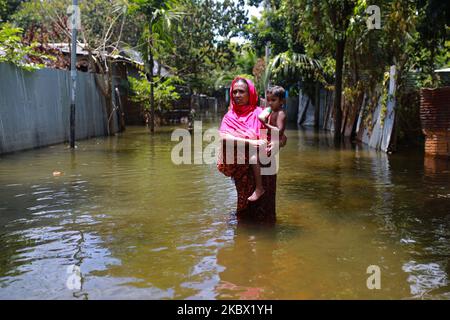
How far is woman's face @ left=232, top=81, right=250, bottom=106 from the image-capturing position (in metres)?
6.07

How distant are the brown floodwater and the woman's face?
4.95ft

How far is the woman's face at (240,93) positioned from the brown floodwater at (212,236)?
1508 mm

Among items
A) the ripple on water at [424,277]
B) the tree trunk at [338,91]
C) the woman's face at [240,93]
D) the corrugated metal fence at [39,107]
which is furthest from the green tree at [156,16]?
the ripple on water at [424,277]

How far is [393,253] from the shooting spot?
5.59 metres

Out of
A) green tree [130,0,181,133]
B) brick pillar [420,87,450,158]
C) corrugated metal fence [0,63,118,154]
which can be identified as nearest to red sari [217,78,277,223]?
brick pillar [420,87,450,158]

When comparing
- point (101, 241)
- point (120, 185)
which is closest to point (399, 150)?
point (120, 185)

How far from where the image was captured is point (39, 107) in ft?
52.1

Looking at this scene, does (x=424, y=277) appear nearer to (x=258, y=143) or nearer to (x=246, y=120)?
(x=258, y=143)

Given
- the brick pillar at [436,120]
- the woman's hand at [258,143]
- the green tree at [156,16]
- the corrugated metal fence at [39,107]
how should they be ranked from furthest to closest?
the green tree at [156,16], the corrugated metal fence at [39,107], the brick pillar at [436,120], the woman's hand at [258,143]

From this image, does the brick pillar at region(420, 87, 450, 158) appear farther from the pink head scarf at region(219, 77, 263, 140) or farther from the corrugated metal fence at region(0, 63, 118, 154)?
the corrugated metal fence at region(0, 63, 118, 154)

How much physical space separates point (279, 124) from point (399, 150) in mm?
10514

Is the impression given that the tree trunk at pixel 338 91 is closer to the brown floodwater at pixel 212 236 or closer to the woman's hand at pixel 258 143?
the brown floodwater at pixel 212 236

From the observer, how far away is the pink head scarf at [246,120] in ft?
20.0
